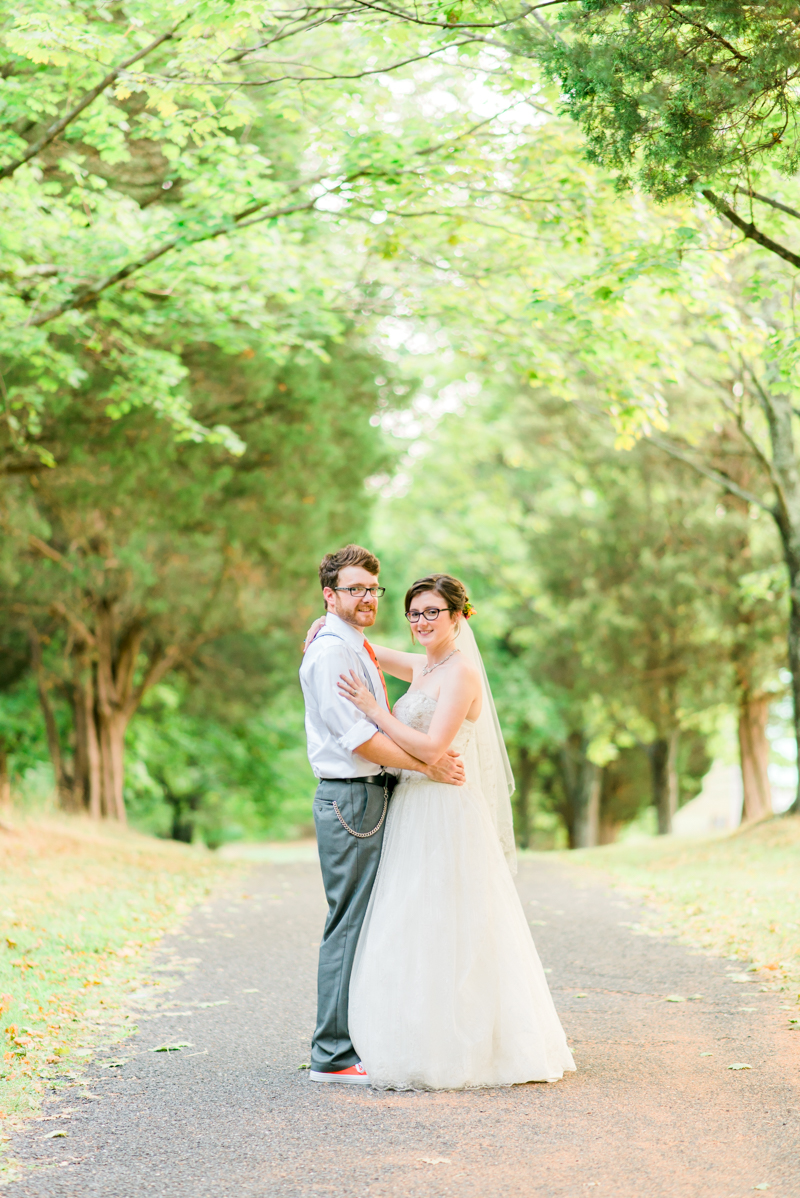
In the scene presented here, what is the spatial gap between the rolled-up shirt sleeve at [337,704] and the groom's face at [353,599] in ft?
0.60

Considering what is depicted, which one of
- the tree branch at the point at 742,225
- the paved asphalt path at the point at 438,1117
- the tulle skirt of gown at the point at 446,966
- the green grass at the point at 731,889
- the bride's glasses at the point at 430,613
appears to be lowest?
the green grass at the point at 731,889

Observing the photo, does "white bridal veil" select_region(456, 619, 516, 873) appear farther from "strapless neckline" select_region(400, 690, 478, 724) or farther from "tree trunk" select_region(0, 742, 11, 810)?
"tree trunk" select_region(0, 742, 11, 810)

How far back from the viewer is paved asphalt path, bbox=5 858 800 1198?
3615 millimetres

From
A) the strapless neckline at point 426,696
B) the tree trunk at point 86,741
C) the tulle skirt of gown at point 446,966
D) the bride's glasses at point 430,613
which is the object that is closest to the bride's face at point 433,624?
the bride's glasses at point 430,613

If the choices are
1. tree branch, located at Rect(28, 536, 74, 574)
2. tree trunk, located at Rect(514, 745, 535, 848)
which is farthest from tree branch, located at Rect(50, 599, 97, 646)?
tree trunk, located at Rect(514, 745, 535, 848)

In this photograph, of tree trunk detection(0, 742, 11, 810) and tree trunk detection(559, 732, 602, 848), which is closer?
tree trunk detection(0, 742, 11, 810)

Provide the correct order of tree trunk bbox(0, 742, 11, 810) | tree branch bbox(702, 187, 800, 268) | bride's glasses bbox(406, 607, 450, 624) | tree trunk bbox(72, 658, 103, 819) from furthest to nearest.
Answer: tree trunk bbox(72, 658, 103, 819)
tree trunk bbox(0, 742, 11, 810)
tree branch bbox(702, 187, 800, 268)
bride's glasses bbox(406, 607, 450, 624)

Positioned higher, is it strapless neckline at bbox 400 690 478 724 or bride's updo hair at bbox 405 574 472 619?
bride's updo hair at bbox 405 574 472 619

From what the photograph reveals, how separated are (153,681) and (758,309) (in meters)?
12.2

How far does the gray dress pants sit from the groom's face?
76 centimetres

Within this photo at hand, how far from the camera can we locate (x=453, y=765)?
16.2 feet

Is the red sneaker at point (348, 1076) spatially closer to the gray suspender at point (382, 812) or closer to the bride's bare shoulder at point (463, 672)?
the gray suspender at point (382, 812)

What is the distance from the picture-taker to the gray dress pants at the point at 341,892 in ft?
15.8

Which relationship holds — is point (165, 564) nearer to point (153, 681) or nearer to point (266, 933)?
point (153, 681)
